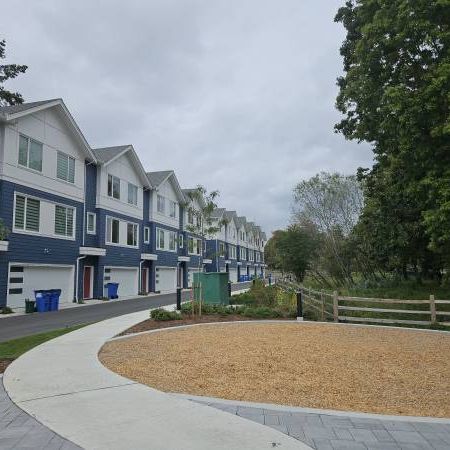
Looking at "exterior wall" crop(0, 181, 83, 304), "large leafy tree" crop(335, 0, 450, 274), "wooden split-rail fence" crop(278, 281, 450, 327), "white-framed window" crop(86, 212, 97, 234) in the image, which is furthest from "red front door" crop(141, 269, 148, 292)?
"large leafy tree" crop(335, 0, 450, 274)

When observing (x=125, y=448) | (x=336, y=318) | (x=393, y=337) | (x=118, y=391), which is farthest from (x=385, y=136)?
(x=125, y=448)

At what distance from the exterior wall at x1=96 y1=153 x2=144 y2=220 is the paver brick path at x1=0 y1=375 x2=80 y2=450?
2318cm

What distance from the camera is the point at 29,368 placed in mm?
7570

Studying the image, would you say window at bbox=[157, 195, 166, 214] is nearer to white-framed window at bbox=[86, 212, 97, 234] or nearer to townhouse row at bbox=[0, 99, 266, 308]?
townhouse row at bbox=[0, 99, 266, 308]

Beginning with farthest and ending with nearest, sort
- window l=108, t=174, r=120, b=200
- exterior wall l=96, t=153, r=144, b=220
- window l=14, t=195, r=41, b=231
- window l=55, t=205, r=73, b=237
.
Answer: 1. window l=108, t=174, r=120, b=200
2. exterior wall l=96, t=153, r=144, b=220
3. window l=55, t=205, r=73, b=237
4. window l=14, t=195, r=41, b=231

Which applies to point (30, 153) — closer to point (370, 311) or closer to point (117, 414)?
point (370, 311)

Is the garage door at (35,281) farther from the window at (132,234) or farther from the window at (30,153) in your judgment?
the window at (132,234)

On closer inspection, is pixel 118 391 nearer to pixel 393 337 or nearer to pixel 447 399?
pixel 447 399

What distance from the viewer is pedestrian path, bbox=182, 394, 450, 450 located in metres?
4.29

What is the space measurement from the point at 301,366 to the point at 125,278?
80.2 feet

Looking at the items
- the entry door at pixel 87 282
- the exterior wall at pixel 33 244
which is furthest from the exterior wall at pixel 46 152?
the entry door at pixel 87 282

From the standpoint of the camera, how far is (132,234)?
31781mm

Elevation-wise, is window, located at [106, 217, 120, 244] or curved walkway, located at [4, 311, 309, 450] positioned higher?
window, located at [106, 217, 120, 244]

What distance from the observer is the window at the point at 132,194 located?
31767 mm
